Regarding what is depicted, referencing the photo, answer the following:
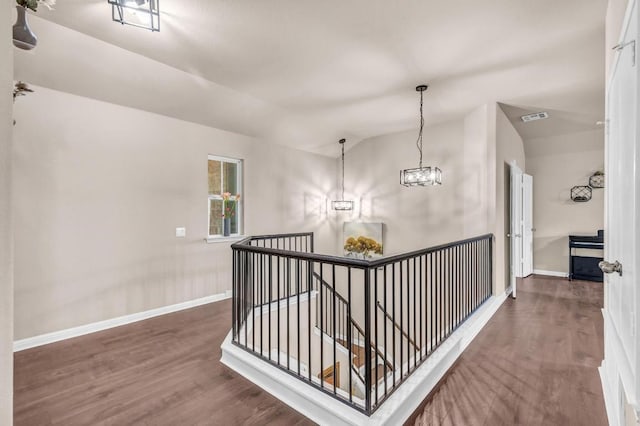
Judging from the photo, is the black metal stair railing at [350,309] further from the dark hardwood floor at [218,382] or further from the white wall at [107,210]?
the white wall at [107,210]

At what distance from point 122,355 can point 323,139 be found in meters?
4.31

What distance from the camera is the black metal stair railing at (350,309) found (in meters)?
1.92

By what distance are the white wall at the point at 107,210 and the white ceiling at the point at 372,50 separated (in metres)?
0.42

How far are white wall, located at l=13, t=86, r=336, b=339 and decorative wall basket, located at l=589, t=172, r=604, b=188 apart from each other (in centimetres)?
613

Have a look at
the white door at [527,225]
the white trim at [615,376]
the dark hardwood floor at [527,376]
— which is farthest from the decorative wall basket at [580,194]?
the white trim at [615,376]

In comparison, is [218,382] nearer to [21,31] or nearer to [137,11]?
[21,31]

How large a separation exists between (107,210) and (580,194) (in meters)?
7.66

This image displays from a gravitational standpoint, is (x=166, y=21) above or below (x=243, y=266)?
above

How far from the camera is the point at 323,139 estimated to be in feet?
18.6

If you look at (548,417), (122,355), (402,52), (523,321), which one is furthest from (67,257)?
(523,321)

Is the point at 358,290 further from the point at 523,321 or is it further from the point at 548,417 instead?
the point at 548,417

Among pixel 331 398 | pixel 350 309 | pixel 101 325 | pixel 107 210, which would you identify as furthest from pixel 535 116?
pixel 101 325

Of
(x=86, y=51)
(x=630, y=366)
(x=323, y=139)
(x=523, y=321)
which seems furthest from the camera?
(x=323, y=139)

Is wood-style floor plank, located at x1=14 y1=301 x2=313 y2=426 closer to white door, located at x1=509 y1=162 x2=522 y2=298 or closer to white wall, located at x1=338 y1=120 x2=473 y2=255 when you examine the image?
white wall, located at x1=338 y1=120 x2=473 y2=255
